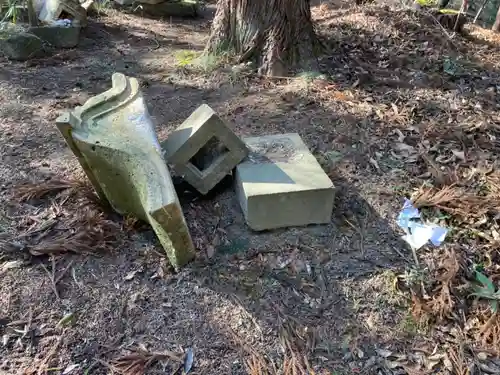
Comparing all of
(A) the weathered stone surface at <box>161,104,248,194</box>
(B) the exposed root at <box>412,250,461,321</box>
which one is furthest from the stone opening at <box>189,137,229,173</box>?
(B) the exposed root at <box>412,250,461,321</box>

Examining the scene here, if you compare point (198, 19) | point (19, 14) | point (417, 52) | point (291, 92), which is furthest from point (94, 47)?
point (417, 52)

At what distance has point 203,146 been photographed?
298 cm

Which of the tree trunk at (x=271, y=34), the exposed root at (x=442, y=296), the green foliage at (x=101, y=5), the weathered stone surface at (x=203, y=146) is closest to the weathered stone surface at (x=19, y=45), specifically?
the green foliage at (x=101, y=5)

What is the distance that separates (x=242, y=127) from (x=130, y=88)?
3.50 feet

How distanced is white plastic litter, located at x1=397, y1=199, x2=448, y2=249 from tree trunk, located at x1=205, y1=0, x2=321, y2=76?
2142 mm

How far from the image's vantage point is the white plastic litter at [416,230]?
2.84m

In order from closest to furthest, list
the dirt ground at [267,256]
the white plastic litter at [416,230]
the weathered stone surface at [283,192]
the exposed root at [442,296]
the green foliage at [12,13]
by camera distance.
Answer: the dirt ground at [267,256] → the exposed root at [442,296] → the weathered stone surface at [283,192] → the white plastic litter at [416,230] → the green foliage at [12,13]

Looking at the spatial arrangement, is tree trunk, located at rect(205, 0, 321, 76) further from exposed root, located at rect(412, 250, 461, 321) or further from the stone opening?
exposed root, located at rect(412, 250, 461, 321)

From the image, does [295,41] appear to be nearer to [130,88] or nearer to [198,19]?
[130,88]

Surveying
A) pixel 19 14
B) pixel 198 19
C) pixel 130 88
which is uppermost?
pixel 130 88

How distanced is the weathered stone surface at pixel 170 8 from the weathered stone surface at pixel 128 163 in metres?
4.78

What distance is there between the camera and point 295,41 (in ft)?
15.0

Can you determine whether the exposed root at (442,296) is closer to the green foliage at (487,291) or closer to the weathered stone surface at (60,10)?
the green foliage at (487,291)

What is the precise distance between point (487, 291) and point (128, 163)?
2114 mm
